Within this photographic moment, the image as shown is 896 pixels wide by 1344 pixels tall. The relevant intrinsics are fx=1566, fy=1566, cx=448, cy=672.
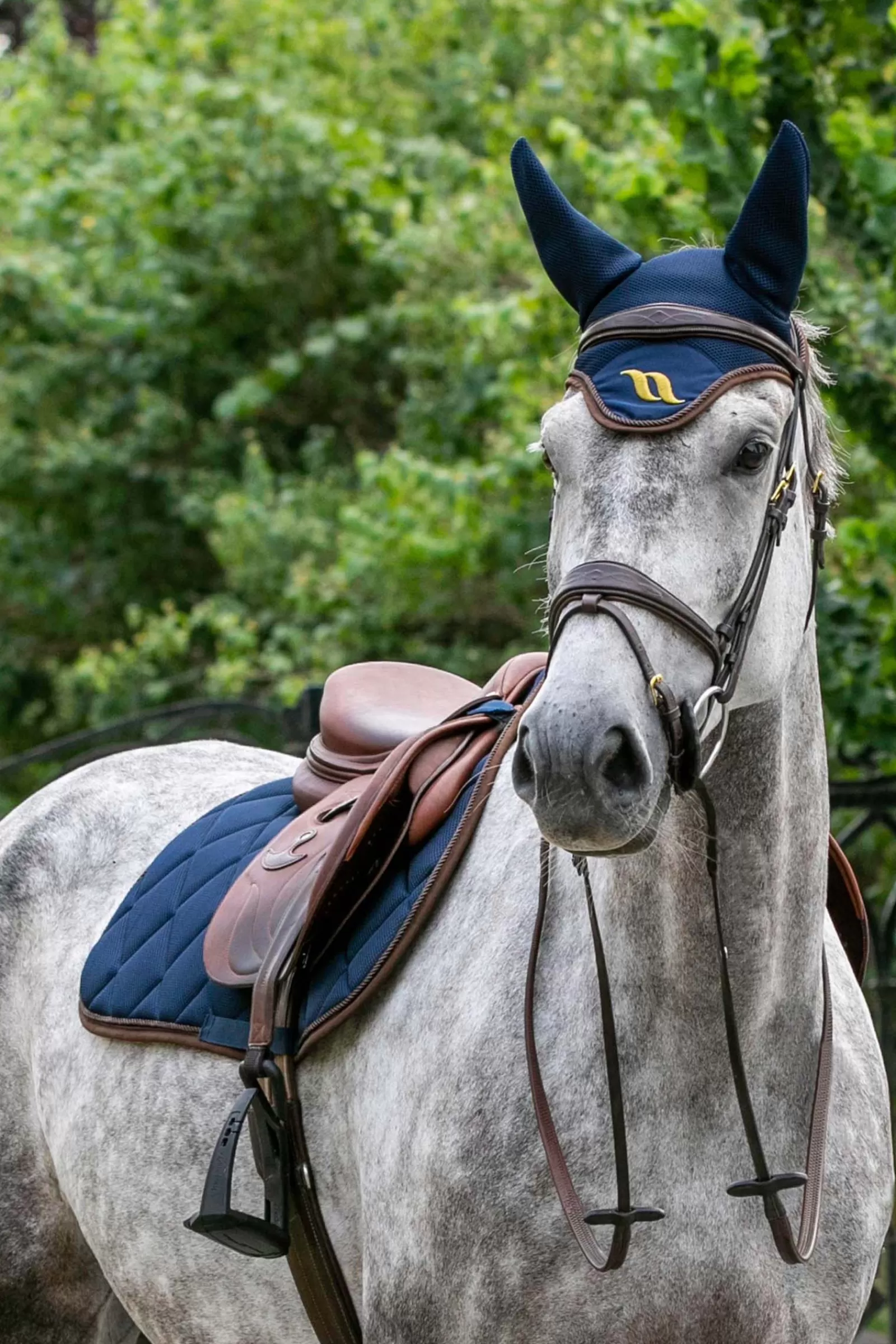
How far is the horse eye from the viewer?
185 cm

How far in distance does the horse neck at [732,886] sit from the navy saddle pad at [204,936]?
389 mm

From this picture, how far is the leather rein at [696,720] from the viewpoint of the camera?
1.74 metres

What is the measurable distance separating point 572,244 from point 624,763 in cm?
74

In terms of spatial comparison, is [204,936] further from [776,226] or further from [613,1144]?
[776,226]

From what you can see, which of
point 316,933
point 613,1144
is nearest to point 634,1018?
point 613,1144

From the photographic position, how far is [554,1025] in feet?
6.75

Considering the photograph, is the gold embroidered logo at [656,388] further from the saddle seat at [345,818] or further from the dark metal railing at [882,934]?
the dark metal railing at [882,934]

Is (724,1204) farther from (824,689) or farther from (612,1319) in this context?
(824,689)

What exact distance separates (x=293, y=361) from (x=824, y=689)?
5.46 m

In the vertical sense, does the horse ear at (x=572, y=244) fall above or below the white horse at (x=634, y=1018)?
above

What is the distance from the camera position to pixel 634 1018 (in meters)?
2.01

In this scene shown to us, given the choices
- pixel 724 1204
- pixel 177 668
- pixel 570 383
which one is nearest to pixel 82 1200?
pixel 724 1204

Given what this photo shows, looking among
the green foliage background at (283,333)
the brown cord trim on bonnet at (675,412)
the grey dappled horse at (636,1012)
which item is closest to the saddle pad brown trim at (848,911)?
the grey dappled horse at (636,1012)

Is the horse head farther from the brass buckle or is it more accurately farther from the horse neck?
the horse neck
